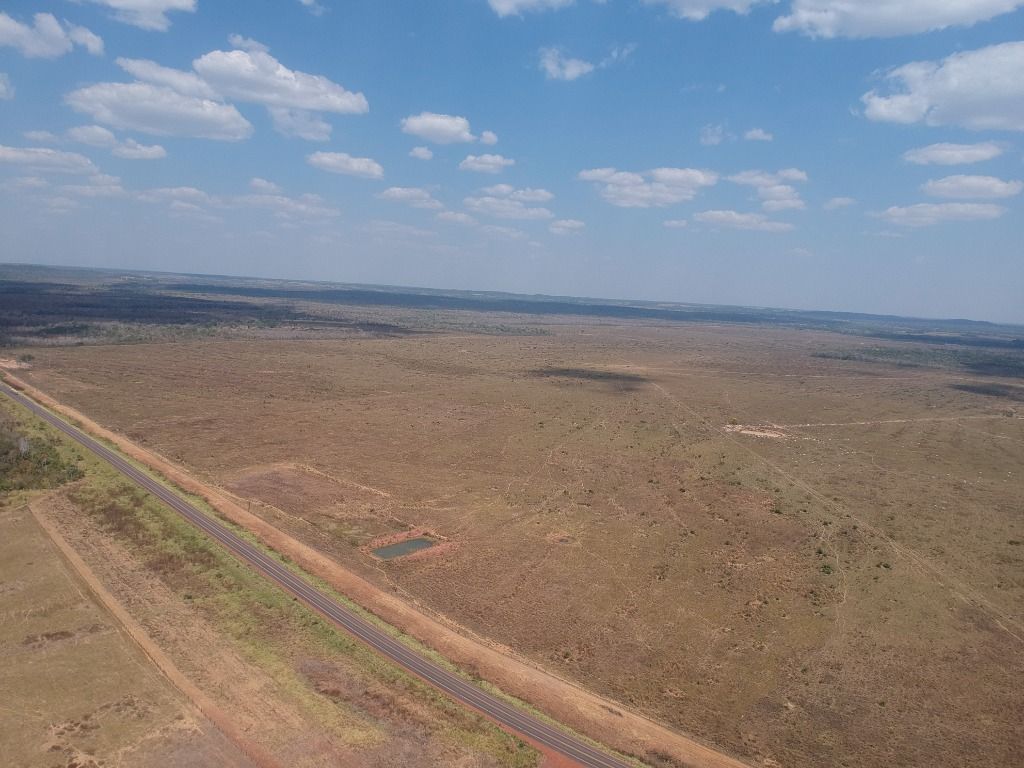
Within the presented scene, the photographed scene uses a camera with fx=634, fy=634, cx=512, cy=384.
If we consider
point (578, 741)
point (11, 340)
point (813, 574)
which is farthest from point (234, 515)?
point (11, 340)

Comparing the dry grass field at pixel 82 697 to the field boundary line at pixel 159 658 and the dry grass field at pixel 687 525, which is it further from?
the dry grass field at pixel 687 525

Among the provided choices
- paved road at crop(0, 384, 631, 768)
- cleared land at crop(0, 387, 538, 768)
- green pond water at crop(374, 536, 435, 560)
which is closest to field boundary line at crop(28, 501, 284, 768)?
cleared land at crop(0, 387, 538, 768)

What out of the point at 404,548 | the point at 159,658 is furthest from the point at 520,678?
the point at 404,548

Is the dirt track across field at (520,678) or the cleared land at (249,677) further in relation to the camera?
the dirt track across field at (520,678)

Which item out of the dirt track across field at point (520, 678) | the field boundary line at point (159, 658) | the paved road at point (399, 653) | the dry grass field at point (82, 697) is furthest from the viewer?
the dirt track across field at point (520, 678)

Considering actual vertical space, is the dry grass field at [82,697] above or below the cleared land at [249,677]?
below

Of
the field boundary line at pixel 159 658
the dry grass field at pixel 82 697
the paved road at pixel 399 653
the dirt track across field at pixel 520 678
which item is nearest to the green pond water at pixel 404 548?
the dirt track across field at pixel 520 678

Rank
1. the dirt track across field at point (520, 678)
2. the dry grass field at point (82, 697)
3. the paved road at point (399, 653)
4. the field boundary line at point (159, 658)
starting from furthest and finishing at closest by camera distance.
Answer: the dirt track across field at point (520, 678) < the paved road at point (399, 653) < the field boundary line at point (159, 658) < the dry grass field at point (82, 697)
